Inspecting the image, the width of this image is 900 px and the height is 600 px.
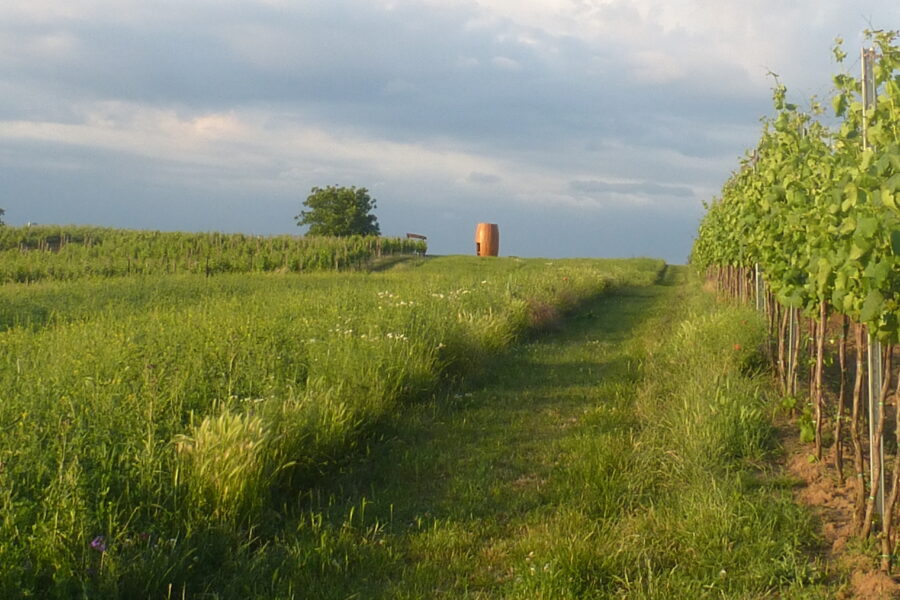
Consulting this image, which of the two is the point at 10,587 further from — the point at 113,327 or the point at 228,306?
the point at 228,306

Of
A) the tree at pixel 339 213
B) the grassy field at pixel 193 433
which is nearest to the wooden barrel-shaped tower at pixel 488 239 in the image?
the tree at pixel 339 213

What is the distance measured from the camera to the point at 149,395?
196 inches

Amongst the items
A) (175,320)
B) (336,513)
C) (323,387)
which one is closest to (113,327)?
(175,320)

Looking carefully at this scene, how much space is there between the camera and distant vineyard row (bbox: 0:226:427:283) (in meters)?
26.5

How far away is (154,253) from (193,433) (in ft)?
96.0

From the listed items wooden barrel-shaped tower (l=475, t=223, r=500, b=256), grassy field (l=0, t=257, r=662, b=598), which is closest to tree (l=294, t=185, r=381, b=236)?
wooden barrel-shaped tower (l=475, t=223, r=500, b=256)

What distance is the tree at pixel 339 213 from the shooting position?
183 ft

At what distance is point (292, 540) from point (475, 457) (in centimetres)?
198

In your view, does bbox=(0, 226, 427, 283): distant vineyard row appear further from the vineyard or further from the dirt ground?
the dirt ground

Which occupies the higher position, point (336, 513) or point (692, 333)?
point (692, 333)

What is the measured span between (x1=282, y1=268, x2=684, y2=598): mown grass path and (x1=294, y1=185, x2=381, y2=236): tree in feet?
156

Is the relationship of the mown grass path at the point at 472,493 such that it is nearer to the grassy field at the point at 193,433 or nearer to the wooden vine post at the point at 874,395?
the grassy field at the point at 193,433

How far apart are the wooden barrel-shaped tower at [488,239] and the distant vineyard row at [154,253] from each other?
36.6ft

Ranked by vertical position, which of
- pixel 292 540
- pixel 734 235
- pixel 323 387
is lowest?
pixel 292 540
